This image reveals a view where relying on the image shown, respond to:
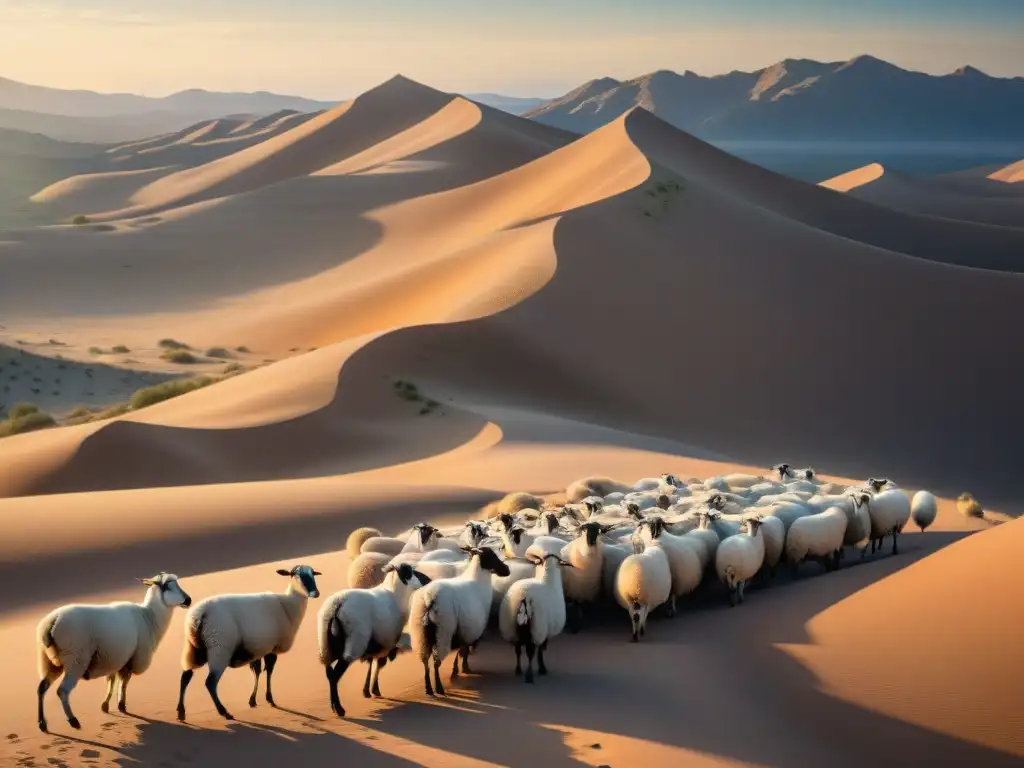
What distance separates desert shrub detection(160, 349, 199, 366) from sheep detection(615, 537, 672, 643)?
26786 mm

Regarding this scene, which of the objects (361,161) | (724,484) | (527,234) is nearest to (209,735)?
(724,484)

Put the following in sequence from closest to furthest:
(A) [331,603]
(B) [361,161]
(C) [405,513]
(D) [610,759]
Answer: (D) [610,759] < (A) [331,603] < (C) [405,513] < (B) [361,161]

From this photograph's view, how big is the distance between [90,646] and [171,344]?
3154 cm

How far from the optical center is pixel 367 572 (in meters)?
10.8

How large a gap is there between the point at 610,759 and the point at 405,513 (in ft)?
26.3

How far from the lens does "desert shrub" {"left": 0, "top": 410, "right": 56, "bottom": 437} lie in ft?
87.3

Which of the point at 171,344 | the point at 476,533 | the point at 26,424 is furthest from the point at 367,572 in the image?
the point at 171,344

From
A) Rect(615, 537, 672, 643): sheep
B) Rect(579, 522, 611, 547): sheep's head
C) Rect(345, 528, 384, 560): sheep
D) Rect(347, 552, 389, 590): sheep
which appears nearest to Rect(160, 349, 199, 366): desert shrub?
Rect(345, 528, 384, 560): sheep

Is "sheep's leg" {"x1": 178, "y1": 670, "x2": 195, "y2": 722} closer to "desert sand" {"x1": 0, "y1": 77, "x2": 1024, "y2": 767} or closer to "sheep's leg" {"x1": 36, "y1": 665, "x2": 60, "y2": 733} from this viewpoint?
"desert sand" {"x1": 0, "y1": 77, "x2": 1024, "y2": 767}

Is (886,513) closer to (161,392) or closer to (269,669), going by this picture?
(269,669)

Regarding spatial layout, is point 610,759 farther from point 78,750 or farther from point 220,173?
point 220,173

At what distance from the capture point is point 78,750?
7.98 metres

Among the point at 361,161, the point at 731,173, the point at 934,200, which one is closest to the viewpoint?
the point at 731,173

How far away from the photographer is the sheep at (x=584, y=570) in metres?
11.0
